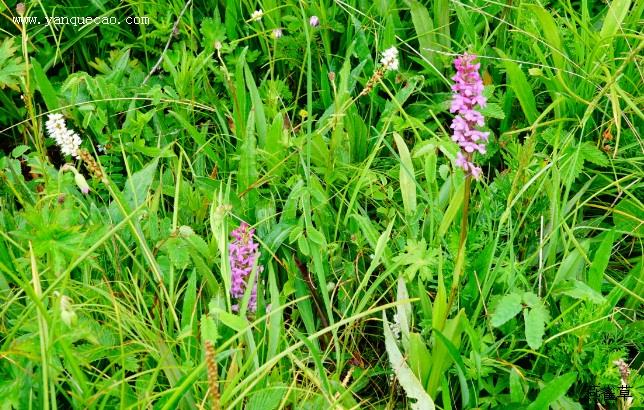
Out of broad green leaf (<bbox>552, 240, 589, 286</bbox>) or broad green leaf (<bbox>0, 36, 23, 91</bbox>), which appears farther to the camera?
broad green leaf (<bbox>0, 36, 23, 91</bbox>)

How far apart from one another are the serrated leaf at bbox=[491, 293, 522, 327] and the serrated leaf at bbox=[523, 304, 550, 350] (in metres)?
0.02

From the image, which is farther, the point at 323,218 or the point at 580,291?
the point at 323,218

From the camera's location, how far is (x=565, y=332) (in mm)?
1649

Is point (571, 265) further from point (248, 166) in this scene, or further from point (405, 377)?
point (248, 166)

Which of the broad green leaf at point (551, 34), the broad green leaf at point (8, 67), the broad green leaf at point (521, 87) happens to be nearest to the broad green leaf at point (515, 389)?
the broad green leaf at point (521, 87)

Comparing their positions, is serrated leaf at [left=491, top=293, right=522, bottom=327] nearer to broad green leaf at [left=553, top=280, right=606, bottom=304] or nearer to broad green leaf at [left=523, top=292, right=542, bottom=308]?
broad green leaf at [left=523, top=292, right=542, bottom=308]

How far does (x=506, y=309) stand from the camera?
161 cm

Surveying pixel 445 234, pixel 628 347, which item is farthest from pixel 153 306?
pixel 628 347

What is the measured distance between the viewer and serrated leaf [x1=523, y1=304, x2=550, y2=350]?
156cm

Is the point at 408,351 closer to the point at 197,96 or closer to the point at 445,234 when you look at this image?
the point at 445,234

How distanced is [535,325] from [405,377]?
0.30 meters

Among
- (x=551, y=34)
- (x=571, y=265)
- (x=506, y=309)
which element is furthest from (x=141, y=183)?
(x=551, y=34)

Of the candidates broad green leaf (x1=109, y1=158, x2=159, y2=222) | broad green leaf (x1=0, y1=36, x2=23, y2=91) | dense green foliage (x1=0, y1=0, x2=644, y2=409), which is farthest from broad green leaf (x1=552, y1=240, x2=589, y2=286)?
broad green leaf (x1=0, y1=36, x2=23, y2=91)

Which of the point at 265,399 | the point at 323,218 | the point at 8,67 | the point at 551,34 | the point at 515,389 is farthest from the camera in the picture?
the point at 551,34
